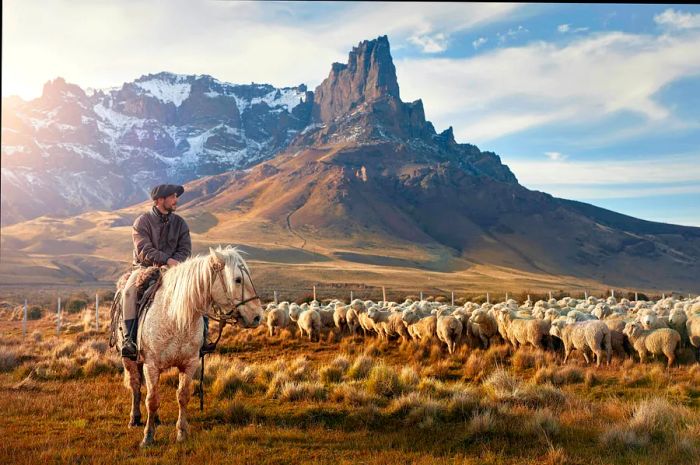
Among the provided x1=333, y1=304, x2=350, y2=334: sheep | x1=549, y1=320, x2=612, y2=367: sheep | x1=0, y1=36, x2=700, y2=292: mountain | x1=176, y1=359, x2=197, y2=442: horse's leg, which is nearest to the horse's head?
x1=176, y1=359, x2=197, y2=442: horse's leg

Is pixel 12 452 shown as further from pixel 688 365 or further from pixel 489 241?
pixel 489 241

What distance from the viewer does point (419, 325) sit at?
18.6 meters

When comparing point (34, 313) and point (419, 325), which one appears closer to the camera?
point (419, 325)

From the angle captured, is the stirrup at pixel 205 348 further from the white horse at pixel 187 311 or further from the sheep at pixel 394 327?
the sheep at pixel 394 327

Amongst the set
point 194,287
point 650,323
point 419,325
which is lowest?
point 419,325

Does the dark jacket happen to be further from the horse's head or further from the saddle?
the horse's head

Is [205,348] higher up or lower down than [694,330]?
higher up

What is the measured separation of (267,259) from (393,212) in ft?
274

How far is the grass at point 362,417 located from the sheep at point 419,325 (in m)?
5.15

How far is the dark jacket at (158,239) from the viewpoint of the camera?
799cm

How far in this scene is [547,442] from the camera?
6961mm

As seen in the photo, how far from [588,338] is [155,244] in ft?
39.1

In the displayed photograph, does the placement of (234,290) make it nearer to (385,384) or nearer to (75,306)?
(385,384)

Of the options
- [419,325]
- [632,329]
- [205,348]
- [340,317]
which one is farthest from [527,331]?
[205,348]
